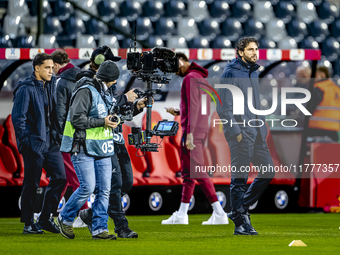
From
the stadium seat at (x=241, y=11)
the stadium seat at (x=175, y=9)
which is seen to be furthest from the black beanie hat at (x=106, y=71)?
the stadium seat at (x=241, y=11)

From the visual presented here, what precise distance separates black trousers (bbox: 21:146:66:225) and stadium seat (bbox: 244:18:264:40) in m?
7.74

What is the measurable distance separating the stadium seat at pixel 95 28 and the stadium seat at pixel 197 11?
1805mm

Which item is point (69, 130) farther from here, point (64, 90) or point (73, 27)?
point (73, 27)

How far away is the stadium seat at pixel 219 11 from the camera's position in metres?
13.1

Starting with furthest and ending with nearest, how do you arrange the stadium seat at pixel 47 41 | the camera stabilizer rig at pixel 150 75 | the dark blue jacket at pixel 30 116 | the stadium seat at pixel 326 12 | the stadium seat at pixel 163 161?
the stadium seat at pixel 326 12, the stadium seat at pixel 47 41, the stadium seat at pixel 163 161, the dark blue jacket at pixel 30 116, the camera stabilizer rig at pixel 150 75

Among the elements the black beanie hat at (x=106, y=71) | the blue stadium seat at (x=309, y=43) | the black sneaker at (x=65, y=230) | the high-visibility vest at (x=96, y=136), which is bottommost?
the black sneaker at (x=65, y=230)

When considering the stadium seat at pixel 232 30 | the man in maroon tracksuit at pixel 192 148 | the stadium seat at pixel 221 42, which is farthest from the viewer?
the stadium seat at pixel 232 30

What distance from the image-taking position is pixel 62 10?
12.2 m

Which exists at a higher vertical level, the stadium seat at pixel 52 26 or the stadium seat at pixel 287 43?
the stadium seat at pixel 52 26

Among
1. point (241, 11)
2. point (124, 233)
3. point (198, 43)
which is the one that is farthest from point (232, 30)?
point (124, 233)

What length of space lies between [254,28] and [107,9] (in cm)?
298

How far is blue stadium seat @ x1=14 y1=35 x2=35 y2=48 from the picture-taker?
1134cm

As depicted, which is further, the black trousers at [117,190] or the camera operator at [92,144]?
the black trousers at [117,190]

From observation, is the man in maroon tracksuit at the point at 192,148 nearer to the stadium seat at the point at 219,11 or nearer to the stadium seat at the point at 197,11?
the stadium seat at the point at 197,11
